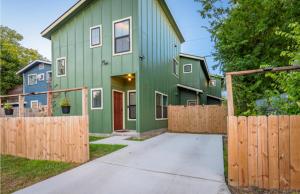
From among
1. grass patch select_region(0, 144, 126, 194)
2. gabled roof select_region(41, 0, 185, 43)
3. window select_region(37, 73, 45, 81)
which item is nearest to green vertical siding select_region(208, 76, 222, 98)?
gabled roof select_region(41, 0, 185, 43)

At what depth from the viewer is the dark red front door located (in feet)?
33.5

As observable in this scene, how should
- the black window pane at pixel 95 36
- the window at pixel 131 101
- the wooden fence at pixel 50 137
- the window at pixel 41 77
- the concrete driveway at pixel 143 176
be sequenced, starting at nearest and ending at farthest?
the concrete driveway at pixel 143 176
the wooden fence at pixel 50 137
the black window pane at pixel 95 36
the window at pixel 131 101
the window at pixel 41 77

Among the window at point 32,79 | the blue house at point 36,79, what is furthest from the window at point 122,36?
the window at point 32,79

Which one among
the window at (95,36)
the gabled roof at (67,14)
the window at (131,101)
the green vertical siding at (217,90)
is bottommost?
the window at (131,101)

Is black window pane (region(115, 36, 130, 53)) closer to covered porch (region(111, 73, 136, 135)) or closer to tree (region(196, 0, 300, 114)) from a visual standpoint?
covered porch (region(111, 73, 136, 135))

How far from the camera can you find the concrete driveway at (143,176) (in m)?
3.41

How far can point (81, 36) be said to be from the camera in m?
10.6

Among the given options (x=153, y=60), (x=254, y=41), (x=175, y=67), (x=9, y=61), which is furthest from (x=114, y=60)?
(x=9, y=61)

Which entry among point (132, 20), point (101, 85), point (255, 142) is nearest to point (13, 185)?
point (255, 142)

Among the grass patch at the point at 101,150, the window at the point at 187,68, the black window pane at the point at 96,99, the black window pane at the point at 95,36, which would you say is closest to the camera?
the grass patch at the point at 101,150

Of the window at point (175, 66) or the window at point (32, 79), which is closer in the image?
the window at point (175, 66)

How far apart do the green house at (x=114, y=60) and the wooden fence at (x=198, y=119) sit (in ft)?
2.30

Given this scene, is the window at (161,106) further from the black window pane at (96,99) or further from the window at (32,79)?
the window at (32,79)

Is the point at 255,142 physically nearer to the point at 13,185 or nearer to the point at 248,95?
the point at 248,95
